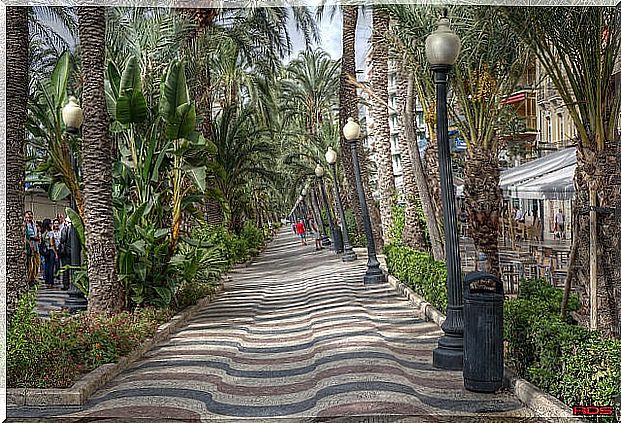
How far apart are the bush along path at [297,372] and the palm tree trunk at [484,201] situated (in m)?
1.51

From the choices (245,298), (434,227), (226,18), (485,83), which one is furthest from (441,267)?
(226,18)

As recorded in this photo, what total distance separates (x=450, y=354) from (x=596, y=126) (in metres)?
2.95

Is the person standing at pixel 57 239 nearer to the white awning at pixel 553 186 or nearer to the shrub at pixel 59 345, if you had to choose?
the shrub at pixel 59 345

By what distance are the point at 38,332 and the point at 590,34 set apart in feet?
22.5

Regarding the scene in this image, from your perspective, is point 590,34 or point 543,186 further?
point 543,186

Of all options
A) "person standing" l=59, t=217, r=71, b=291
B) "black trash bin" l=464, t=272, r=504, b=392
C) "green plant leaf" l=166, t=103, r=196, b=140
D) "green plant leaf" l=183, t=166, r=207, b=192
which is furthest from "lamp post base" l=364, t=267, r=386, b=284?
"black trash bin" l=464, t=272, r=504, b=392

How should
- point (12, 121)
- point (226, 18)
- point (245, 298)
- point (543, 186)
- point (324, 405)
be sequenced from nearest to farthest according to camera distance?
point (324, 405)
point (12, 121)
point (543, 186)
point (245, 298)
point (226, 18)

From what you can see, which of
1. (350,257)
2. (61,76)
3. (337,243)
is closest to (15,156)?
(61,76)

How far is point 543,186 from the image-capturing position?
53.2 ft

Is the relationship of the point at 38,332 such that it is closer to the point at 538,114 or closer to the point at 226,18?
the point at 226,18

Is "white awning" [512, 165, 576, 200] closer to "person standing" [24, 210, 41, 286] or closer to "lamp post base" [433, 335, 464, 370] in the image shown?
"lamp post base" [433, 335, 464, 370]

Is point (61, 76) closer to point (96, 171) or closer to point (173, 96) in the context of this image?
point (173, 96)

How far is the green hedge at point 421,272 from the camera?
12781mm

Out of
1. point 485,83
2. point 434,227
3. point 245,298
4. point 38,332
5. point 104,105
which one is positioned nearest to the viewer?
point 38,332
